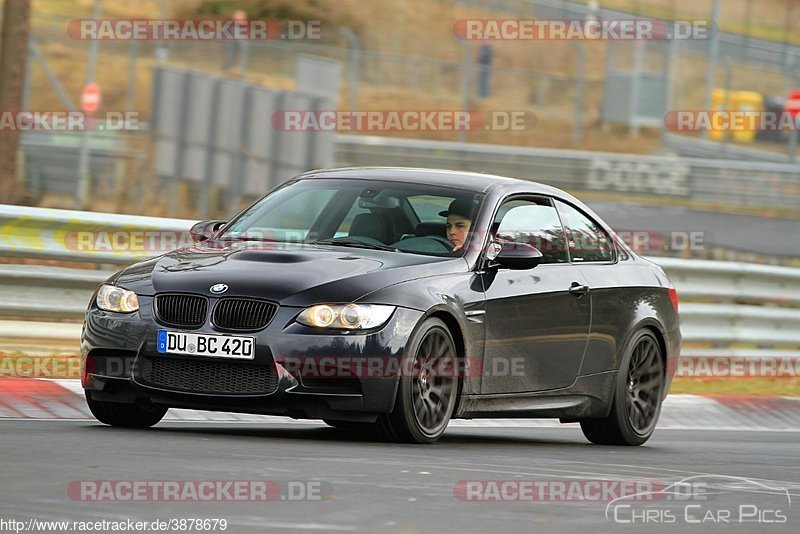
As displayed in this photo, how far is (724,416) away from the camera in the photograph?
1319 cm

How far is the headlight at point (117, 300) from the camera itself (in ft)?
27.5

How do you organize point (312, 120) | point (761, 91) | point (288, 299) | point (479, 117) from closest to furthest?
point (288, 299)
point (312, 120)
point (479, 117)
point (761, 91)

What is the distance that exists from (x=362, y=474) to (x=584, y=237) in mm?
3865

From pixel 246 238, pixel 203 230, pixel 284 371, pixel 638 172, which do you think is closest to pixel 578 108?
pixel 638 172

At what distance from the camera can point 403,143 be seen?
3269 cm

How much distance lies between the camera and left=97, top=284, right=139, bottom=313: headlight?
8.38 m

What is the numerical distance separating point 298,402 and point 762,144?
3714 centimetres

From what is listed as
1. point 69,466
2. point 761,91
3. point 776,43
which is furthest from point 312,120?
point 776,43

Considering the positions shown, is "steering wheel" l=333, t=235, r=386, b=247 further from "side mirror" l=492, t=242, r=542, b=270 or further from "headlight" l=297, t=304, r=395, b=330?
"headlight" l=297, t=304, r=395, b=330

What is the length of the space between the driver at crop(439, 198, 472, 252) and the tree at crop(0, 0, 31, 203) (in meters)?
9.23

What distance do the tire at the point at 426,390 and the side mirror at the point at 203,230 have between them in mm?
1754

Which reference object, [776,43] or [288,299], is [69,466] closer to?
[288,299]

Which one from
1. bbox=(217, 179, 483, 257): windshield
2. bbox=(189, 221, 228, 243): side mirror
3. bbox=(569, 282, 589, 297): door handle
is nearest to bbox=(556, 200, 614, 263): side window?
bbox=(569, 282, 589, 297): door handle

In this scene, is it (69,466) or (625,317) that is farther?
(625,317)
